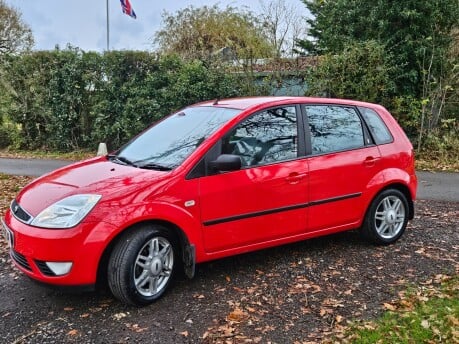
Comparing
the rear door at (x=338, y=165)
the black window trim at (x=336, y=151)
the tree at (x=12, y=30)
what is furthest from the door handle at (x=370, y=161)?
the tree at (x=12, y=30)

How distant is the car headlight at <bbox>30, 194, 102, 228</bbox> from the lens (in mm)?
3719

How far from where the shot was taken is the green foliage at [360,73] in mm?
12133

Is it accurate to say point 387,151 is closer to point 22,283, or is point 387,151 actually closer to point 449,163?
point 22,283

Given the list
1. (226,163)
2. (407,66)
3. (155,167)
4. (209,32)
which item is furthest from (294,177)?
(209,32)

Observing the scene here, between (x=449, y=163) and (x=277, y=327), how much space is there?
31.6ft


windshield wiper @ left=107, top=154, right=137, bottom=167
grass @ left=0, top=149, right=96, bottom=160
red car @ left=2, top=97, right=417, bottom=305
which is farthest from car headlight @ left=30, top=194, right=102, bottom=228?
grass @ left=0, top=149, right=96, bottom=160

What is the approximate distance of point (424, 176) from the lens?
10.4m

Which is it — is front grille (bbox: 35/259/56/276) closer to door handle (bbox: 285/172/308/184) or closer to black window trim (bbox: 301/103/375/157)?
door handle (bbox: 285/172/308/184)

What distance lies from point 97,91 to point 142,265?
11.2m

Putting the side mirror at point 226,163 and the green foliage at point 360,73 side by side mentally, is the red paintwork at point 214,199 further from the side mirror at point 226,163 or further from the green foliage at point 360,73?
the green foliage at point 360,73

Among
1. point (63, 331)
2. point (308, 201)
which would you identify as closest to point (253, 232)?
point (308, 201)

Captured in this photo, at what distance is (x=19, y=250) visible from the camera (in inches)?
153

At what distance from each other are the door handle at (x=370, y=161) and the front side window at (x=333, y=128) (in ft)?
0.53

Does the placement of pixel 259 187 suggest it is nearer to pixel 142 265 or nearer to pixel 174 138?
pixel 174 138
